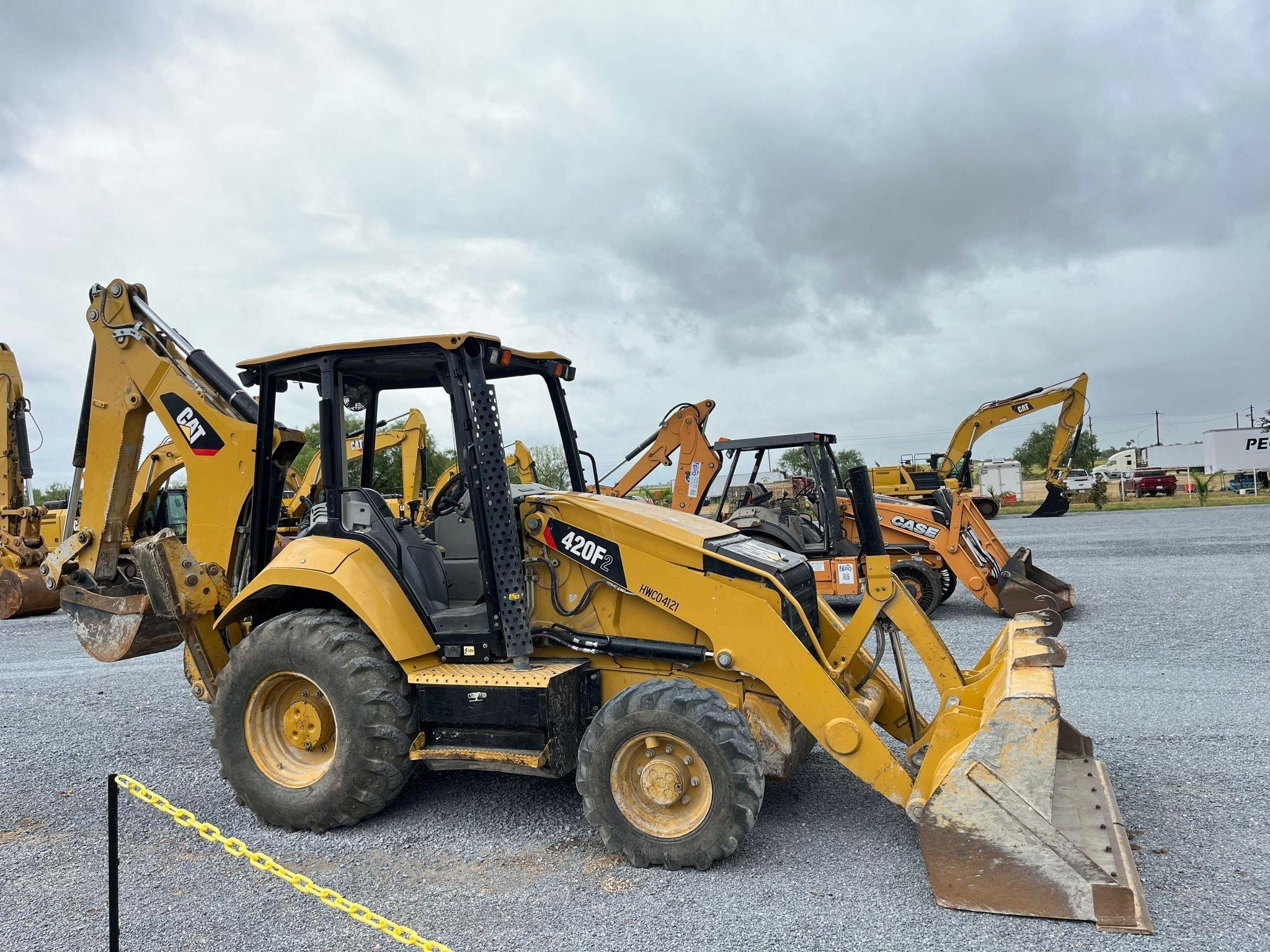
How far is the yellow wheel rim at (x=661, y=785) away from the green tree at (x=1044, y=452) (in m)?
60.6

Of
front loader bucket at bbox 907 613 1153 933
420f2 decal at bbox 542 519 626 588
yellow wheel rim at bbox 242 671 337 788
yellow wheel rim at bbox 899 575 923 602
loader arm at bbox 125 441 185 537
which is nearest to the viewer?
front loader bucket at bbox 907 613 1153 933

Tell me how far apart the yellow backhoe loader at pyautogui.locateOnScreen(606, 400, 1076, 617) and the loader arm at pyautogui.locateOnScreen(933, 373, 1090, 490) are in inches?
442

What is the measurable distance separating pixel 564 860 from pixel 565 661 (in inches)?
39.3

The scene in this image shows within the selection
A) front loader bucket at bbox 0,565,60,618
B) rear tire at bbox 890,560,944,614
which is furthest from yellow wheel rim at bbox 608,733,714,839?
front loader bucket at bbox 0,565,60,618

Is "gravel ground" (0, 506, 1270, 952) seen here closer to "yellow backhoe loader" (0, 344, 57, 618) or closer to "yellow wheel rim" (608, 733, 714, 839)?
"yellow wheel rim" (608, 733, 714, 839)

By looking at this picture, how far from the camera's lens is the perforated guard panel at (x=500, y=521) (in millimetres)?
4590

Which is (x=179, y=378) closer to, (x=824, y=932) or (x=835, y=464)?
(x=824, y=932)

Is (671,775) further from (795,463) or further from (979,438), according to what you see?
(979,438)

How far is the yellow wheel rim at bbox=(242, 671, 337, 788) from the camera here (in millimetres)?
4836

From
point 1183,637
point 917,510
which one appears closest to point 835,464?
point 917,510

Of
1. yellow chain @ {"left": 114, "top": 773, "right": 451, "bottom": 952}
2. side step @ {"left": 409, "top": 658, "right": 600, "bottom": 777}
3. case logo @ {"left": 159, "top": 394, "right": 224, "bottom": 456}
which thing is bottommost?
yellow chain @ {"left": 114, "top": 773, "right": 451, "bottom": 952}

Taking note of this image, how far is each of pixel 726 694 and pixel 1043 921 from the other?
1.69 metres

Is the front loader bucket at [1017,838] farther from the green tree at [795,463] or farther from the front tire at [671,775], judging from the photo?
the green tree at [795,463]

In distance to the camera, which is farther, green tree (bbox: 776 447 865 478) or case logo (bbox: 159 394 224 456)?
green tree (bbox: 776 447 865 478)
